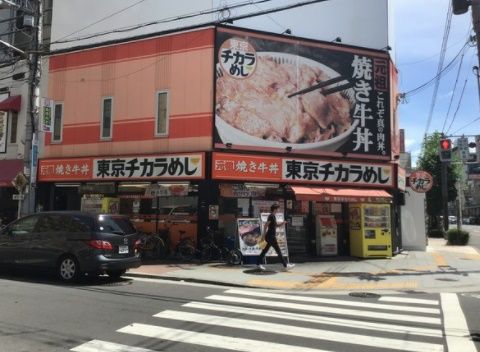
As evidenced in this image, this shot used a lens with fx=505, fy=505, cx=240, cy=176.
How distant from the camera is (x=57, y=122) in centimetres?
2025

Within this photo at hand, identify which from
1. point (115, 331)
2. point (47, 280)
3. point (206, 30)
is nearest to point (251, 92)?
point (206, 30)

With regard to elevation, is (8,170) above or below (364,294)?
above

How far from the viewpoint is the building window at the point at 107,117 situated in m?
19.2

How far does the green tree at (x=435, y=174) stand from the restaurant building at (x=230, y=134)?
69.3ft

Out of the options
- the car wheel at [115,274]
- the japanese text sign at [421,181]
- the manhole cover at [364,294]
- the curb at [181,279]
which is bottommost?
the manhole cover at [364,294]

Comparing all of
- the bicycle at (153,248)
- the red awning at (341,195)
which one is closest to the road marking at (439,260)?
the red awning at (341,195)

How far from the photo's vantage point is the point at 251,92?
17.7 m

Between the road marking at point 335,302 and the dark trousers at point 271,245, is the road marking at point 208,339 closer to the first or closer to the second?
the road marking at point 335,302

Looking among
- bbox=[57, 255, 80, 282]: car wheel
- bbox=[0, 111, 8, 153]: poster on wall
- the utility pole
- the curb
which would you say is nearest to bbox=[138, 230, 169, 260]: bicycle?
the curb

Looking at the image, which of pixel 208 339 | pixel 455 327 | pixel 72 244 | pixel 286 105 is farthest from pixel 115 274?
pixel 286 105

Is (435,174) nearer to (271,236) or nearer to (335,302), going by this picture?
(271,236)

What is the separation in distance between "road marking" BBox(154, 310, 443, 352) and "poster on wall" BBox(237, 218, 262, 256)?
711cm

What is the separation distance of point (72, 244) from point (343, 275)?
23.8ft

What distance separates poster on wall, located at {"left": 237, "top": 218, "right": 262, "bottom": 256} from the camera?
15727mm
